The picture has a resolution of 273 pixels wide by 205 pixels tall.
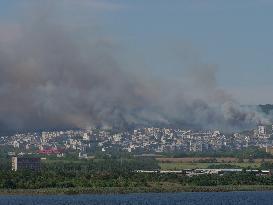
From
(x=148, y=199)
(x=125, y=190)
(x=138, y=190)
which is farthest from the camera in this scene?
(x=138, y=190)

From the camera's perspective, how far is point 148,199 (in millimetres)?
103062

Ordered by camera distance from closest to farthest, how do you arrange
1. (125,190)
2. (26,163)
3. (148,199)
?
(148,199) → (125,190) → (26,163)

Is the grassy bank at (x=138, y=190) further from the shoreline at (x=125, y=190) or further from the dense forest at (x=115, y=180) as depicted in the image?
the dense forest at (x=115, y=180)

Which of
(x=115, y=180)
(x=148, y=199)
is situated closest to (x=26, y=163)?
(x=115, y=180)

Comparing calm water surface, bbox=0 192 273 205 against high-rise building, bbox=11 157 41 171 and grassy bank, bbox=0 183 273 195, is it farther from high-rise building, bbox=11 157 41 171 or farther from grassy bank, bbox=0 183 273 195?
high-rise building, bbox=11 157 41 171

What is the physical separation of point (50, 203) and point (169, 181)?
3603 centimetres

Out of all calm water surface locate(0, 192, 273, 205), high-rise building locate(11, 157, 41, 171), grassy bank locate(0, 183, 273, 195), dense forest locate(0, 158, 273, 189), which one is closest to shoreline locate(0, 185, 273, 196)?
grassy bank locate(0, 183, 273, 195)

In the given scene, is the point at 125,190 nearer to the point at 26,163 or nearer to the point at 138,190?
the point at 138,190

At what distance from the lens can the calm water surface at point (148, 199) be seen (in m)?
94.9

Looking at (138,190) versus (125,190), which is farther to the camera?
(138,190)

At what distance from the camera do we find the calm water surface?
9488 centimetres

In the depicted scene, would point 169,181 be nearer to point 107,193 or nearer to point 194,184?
point 194,184

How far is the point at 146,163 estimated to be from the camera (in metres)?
192

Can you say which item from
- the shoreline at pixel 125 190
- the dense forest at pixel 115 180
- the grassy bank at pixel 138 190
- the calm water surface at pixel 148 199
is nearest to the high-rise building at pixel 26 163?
the dense forest at pixel 115 180
